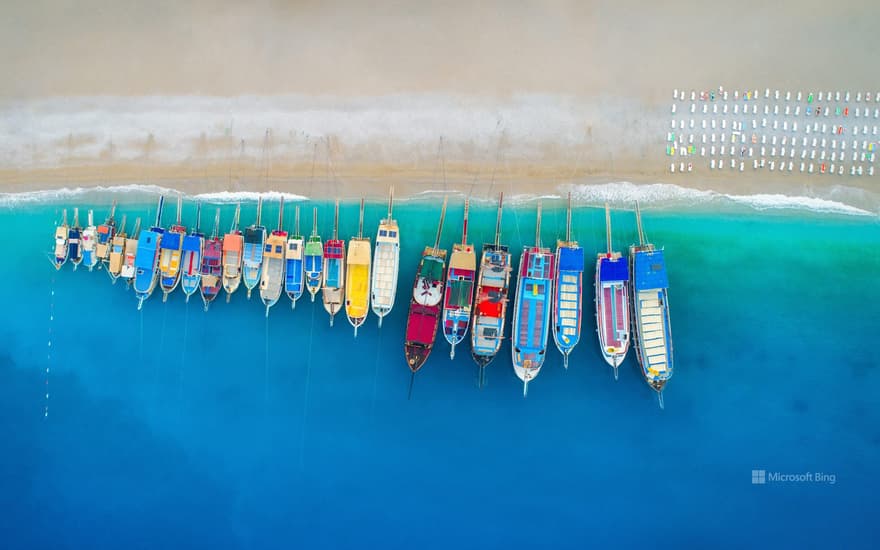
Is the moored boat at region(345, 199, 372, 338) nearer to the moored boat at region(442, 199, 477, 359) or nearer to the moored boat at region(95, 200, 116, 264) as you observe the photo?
the moored boat at region(442, 199, 477, 359)

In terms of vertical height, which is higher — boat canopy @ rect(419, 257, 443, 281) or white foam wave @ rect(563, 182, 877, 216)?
white foam wave @ rect(563, 182, 877, 216)

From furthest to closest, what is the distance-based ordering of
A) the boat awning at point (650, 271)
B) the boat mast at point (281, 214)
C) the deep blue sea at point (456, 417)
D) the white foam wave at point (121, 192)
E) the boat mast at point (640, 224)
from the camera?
the white foam wave at point (121, 192) < the boat mast at point (281, 214) < the boat mast at point (640, 224) < the deep blue sea at point (456, 417) < the boat awning at point (650, 271)

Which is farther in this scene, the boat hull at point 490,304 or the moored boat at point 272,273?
the moored boat at point 272,273

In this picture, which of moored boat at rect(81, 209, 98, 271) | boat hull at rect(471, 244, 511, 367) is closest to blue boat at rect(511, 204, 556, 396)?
boat hull at rect(471, 244, 511, 367)

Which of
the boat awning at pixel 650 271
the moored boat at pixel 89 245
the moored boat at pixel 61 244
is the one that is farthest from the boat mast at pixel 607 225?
the moored boat at pixel 61 244

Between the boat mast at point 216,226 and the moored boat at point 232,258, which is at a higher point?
the boat mast at point 216,226

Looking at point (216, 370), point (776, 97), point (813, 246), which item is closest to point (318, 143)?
point (216, 370)

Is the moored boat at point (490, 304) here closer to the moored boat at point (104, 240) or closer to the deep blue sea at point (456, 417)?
the deep blue sea at point (456, 417)
